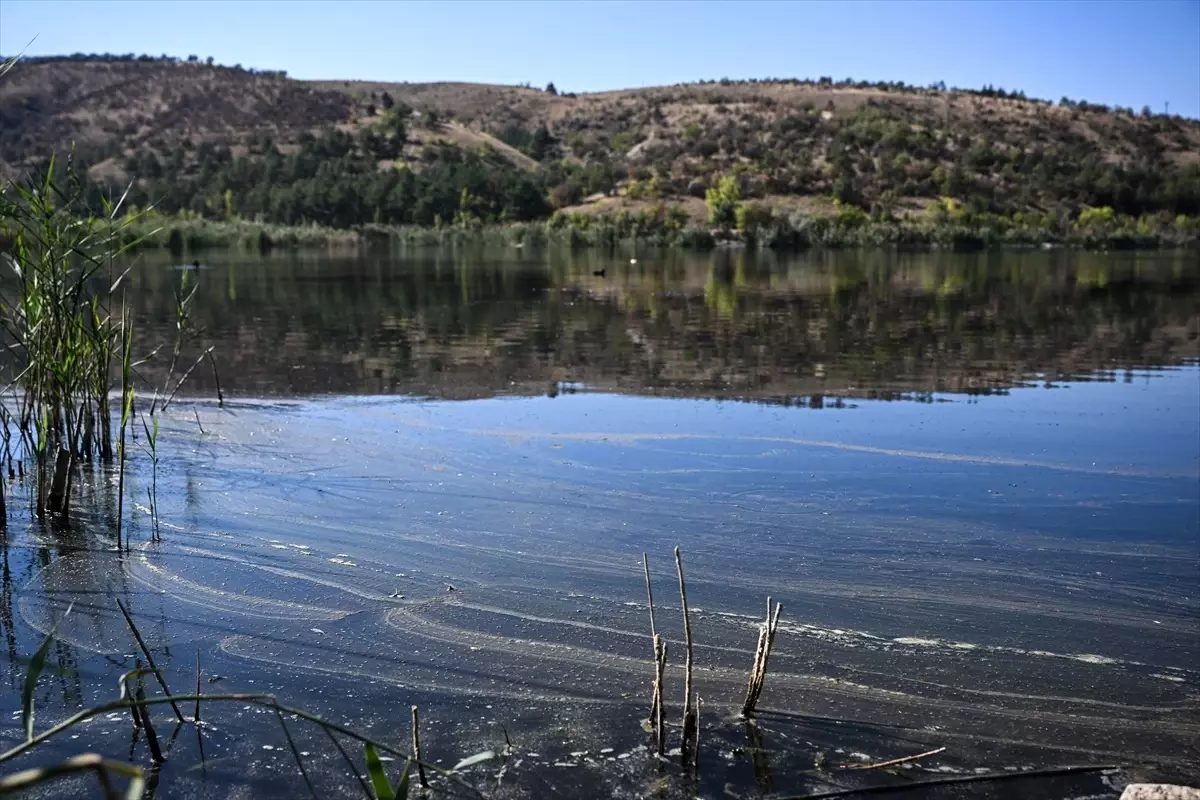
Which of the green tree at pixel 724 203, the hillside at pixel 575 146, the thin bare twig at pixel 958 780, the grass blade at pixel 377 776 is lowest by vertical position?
the thin bare twig at pixel 958 780

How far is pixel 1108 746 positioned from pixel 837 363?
700 centimetres

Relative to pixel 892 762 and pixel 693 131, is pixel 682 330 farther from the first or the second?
pixel 693 131

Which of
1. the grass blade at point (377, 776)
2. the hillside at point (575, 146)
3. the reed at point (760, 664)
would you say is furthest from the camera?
the hillside at point (575, 146)

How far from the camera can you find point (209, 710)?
3100 mm

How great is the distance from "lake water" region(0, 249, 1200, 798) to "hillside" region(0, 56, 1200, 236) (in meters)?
35.1

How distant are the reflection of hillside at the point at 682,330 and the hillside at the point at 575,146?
2346cm

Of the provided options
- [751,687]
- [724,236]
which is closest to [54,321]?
[751,687]

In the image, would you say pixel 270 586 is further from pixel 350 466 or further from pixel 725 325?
pixel 725 325

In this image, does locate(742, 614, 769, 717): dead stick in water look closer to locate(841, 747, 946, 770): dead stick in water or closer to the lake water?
the lake water

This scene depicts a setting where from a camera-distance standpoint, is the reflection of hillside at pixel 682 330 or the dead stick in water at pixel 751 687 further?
the reflection of hillside at pixel 682 330

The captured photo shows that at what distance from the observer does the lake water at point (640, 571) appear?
2943mm

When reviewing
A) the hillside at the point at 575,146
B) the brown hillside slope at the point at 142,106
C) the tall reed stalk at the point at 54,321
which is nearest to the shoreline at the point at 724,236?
the hillside at the point at 575,146

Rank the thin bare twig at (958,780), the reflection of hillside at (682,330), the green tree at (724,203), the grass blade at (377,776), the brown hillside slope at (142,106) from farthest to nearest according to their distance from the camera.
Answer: the brown hillside slope at (142,106)
the green tree at (724,203)
the reflection of hillside at (682,330)
the thin bare twig at (958,780)
the grass blade at (377,776)

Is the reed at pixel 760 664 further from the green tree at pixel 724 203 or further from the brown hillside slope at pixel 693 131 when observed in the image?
the brown hillside slope at pixel 693 131
